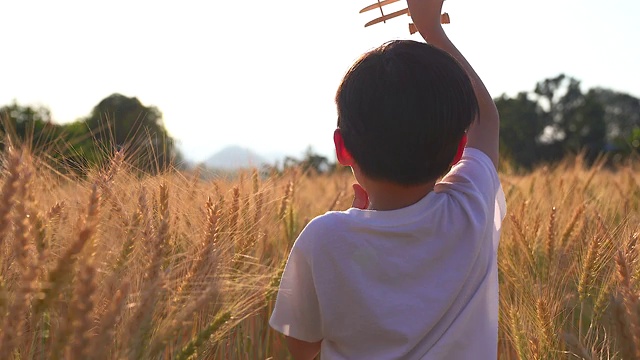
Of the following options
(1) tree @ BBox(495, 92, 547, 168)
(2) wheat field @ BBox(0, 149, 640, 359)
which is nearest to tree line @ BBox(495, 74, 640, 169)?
(1) tree @ BBox(495, 92, 547, 168)

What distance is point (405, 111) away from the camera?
121cm

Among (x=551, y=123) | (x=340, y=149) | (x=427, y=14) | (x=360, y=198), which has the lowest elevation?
(x=551, y=123)

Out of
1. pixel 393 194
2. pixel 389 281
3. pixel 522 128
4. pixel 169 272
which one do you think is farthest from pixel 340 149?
pixel 522 128

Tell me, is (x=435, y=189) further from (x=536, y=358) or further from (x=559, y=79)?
(x=559, y=79)

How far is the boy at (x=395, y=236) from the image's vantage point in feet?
4.04

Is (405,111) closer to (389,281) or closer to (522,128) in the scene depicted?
(389,281)

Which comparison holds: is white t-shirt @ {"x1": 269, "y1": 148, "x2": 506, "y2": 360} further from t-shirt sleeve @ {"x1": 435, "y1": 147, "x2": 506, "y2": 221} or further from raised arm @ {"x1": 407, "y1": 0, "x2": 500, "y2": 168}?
raised arm @ {"x1": 407, "y1": 0, "x2": 500, "y2": 168}

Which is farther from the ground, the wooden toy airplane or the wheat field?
the wooden toy airplane

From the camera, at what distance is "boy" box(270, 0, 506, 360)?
123cm

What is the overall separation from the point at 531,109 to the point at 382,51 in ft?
122

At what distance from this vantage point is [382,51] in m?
1.28

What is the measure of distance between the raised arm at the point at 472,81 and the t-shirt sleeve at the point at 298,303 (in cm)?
49

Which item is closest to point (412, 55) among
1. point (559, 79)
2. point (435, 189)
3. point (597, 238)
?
point (435, 189)

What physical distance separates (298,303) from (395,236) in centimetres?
22
